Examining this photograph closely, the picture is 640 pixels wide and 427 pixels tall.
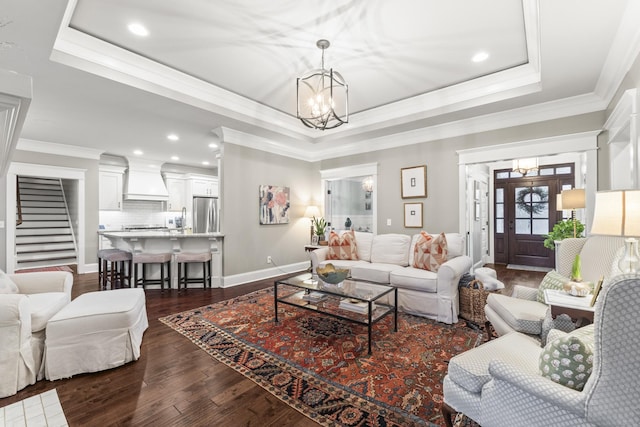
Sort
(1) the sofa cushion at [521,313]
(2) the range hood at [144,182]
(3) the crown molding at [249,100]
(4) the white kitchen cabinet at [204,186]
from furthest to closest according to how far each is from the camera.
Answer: (4) the white kitchen cabinet at [204,186]
(2) the range hood at [144,182]
(3) the crown molding at [249,100]
(1) the sofa cushion at [521,313]

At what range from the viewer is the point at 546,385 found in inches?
44.4

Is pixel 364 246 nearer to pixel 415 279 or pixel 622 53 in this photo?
Answer: pixel 415 279

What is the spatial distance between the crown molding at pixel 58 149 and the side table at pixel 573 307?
26.2 ft

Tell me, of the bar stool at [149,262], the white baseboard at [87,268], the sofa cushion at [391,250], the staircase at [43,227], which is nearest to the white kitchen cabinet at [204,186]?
the white baseboard at [87,268]

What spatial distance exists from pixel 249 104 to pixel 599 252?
14.2ft

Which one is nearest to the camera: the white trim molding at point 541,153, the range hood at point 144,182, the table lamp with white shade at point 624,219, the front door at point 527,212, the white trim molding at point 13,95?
the white trim molding at point 13,95

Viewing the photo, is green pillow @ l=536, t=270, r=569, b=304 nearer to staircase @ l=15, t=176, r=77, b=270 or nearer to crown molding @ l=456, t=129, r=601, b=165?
crown molding @ l=456, t=129, r=601, b=165

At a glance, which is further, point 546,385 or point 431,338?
point 431,338

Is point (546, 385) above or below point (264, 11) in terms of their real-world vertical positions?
below

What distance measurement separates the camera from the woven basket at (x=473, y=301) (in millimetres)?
3133

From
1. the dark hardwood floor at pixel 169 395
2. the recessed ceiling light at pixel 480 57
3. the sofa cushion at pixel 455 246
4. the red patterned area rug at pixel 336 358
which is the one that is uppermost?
the recessed ceiling light at pixel 480 57

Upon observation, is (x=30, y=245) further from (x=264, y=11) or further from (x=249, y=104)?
(x=264, y=11)

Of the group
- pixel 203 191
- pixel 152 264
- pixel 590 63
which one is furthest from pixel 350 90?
pixel 203 191

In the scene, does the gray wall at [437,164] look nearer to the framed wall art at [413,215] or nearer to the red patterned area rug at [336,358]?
the framed wall art at [413,215]
